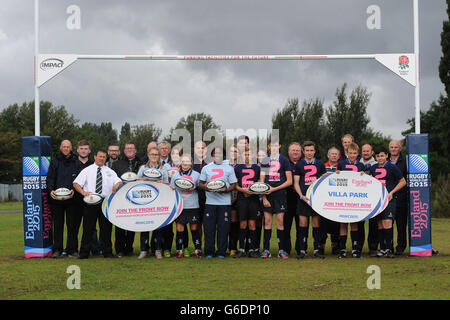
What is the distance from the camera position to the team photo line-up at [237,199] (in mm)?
8305

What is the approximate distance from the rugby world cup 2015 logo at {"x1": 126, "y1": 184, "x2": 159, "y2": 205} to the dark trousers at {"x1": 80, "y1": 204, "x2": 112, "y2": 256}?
605 mm

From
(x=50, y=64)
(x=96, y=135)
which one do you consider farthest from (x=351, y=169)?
(x=96, y=135)

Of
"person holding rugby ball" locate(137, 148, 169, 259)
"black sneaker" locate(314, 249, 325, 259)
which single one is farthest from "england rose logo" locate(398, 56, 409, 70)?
"person holding rugby ball" locate(137, 148, 169, 259)

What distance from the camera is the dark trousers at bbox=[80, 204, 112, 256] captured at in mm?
8531

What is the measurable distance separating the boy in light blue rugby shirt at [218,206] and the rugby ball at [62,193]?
2.34m

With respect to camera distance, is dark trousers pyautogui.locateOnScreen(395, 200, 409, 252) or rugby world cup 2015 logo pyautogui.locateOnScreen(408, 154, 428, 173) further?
dark trousers pyautogui.locateOnScreen(395, 200, 409, 252)

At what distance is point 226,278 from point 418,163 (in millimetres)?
4504

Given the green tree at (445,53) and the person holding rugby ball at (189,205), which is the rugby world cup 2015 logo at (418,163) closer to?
the person holding rugby ball at (189,205)

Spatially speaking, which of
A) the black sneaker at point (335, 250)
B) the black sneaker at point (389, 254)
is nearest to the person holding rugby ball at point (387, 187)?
the black sneaker at point (389, 254)

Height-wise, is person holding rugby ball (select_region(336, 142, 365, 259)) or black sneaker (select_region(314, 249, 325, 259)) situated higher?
→ person holding rugby ball (select_region(336, 142, 365, 259))

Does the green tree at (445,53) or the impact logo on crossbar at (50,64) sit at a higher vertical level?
the green tree at (445,53)

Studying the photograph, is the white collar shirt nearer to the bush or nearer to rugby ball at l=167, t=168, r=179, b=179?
rugby ball at l=167, t=168, r=179, b=179

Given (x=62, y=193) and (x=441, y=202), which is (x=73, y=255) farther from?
(x=441, y=202)

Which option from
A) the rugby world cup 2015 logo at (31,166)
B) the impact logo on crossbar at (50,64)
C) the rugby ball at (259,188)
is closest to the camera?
the rugby ball at (259,188)
